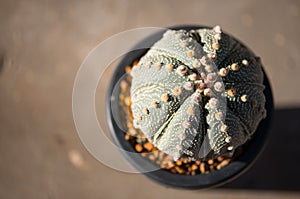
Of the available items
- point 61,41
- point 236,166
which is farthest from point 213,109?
point 61,41

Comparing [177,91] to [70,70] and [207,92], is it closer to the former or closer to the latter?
[207,92]

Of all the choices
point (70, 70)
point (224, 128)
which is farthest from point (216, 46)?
point (70, 70)

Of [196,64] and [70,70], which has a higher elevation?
[70,70]

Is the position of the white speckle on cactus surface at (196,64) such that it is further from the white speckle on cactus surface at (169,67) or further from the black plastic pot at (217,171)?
the black plastic pot at (217,171)

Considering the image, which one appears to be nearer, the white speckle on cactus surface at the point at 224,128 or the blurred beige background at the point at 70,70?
the white speckle on cactus surface at the point at 224,128

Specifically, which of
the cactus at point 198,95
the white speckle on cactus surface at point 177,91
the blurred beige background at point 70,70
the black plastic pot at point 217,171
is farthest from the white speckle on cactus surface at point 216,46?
the blurred beige background at point 70,70
